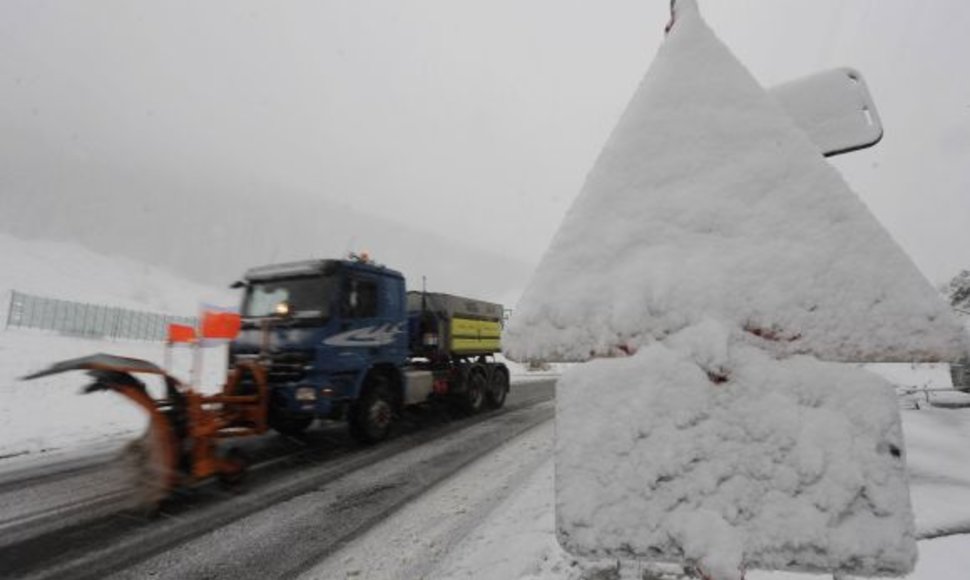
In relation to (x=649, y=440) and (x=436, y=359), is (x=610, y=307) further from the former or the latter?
(x=436, y=359)

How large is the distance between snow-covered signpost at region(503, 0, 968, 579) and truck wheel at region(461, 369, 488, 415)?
34.1 ft

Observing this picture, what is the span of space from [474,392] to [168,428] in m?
7.30

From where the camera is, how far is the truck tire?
1156 centimetres

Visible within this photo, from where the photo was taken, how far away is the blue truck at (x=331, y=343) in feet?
23.5

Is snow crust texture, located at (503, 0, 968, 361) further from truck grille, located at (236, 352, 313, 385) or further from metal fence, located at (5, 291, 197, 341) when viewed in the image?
metal fence, located at (5, 291, 197, 341)

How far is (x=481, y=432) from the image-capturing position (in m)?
9.53

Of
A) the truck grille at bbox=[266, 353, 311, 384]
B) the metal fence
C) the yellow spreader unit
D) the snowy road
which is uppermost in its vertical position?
the metal fence

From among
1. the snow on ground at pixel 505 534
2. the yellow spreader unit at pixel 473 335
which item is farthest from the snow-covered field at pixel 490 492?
the yellow spreader unit at pixel 473 335

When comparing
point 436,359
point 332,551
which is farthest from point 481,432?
point 332,551

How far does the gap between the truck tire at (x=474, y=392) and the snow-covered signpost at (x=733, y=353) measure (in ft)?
34.1

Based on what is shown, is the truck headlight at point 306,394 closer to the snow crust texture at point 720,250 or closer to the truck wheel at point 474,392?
the truck wheel at point 474,392

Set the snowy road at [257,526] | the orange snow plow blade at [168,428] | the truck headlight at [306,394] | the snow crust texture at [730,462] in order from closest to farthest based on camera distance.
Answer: the snow crust texture at [730,462] < the snowy road at [257,526] < the orange snow plow blade at [168,428] < the truck headlight at [306,394]

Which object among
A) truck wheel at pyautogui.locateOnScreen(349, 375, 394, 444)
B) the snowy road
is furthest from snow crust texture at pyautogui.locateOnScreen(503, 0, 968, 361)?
truck wheel at pyautogui.locateOnScreen(349, 375, 394, 444)

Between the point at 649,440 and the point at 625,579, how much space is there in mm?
2754
